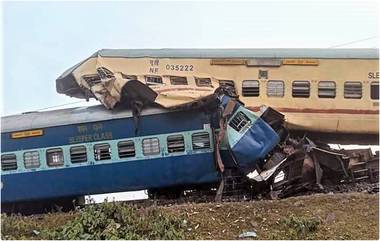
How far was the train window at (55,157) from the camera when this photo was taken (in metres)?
12.4

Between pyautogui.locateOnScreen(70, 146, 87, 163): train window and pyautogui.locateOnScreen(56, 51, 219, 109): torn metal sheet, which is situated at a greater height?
pyautogui.locateOnScreen(56, 51, 219, 109): torn metal sheet

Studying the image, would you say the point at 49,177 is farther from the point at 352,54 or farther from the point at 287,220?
the point at 352,54

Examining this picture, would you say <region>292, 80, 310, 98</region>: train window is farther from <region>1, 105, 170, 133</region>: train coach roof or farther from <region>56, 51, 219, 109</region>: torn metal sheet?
<region>1, 105, 170, 133</region>: train coach roof

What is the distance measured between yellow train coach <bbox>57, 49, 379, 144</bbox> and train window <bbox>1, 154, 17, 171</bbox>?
10.2 ft

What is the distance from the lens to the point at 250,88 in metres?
13.0

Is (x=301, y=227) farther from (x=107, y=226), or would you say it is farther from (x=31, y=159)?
(x=31, y=159)


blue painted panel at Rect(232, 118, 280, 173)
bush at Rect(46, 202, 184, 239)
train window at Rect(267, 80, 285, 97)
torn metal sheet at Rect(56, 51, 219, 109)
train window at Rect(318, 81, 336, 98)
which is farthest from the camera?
train window at Rect(267, 80, 285, 97)

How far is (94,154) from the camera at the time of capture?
12.3 meters

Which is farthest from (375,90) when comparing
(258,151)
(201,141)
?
(201,141)

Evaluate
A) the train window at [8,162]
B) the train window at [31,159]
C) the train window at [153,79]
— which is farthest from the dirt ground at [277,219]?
the train window at [153,79]

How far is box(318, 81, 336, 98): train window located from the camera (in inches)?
502

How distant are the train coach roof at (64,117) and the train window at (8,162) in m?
0.57

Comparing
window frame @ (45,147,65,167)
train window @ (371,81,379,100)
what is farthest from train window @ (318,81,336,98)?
window frame @ (45,147,65,167)

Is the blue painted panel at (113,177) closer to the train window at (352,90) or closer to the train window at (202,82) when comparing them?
the train window at (202,82)
